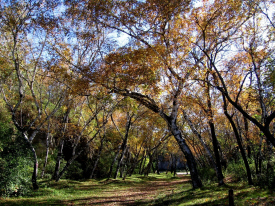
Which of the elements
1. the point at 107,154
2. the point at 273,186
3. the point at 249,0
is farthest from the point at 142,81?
the point at 107,154

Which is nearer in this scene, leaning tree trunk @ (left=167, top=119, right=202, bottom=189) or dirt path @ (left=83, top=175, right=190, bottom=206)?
leaning tree trunk @ (left=167, top=119, right=202, bottom=189)

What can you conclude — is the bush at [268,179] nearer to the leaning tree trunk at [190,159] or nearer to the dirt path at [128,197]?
the leaning tree trunk at [190,159]

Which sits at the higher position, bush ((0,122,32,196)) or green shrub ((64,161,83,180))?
bush ((0,122,32,196))

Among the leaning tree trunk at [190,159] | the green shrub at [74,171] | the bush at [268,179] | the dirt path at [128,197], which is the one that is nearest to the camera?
the bush at [268,179]

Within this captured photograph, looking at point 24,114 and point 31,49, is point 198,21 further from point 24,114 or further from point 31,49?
point 24,114

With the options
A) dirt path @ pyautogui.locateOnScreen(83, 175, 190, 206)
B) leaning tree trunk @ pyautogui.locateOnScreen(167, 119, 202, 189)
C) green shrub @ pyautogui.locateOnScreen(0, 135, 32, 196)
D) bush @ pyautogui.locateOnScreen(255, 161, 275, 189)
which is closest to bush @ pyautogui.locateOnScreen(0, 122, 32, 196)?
green shrub @ pyautogui.locateOnScreen(0, 135, 32, 196)

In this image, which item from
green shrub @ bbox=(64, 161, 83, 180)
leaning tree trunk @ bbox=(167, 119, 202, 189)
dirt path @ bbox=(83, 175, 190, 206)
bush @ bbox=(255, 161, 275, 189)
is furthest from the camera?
green shrub @ bbox=(64, 161, 83, 180)

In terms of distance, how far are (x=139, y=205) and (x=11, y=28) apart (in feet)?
37.2

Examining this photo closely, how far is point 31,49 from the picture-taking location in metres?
12.2

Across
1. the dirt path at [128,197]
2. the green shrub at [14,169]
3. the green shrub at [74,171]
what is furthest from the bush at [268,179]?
the green shrub at [74,171]

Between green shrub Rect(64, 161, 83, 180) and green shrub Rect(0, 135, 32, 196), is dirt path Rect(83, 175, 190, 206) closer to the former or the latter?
green shrub Rect(0, 135, 32, 196)

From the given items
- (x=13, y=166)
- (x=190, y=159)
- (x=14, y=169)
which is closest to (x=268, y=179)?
(x=190, y=159)

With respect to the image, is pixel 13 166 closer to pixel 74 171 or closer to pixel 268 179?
pixel 74 171

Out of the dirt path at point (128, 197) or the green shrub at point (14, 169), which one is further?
the dirt path at point (128, 197)
